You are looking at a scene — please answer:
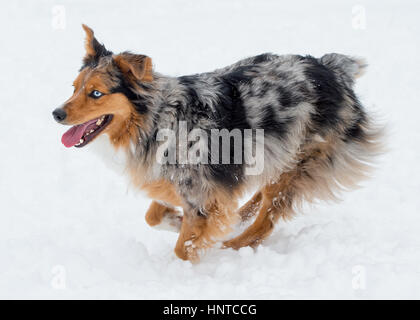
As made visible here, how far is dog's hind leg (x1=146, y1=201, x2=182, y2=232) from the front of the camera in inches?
218

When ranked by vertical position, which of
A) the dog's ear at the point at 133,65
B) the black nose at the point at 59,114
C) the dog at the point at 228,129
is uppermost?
the dog's ear at the point at 133,65

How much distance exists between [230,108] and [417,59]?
852 cm

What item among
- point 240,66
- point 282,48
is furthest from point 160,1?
point 240,66

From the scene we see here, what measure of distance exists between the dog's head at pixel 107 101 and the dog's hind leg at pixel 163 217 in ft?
3.60

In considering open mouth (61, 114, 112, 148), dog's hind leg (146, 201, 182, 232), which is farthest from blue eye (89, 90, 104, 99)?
dog's hind leg (146, 201, 182, 232)

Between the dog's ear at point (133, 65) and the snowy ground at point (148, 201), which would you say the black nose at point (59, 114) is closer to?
the dog's ear at point (133, 65)

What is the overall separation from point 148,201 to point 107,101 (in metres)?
2.69

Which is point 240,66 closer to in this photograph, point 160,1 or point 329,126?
point 329,126

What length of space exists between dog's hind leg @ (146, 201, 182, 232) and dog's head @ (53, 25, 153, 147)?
1.10 meters

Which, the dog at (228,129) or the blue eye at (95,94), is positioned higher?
the blue eye at (95,94)

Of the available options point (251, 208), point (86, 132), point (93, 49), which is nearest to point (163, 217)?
point (251, 208)

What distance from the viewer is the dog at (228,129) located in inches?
180

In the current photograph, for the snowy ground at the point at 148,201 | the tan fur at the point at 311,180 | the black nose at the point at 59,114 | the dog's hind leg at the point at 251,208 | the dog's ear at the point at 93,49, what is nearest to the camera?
the black nose at the point at 59,114

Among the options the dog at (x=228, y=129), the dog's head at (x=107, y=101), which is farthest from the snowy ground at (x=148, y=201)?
the dog's head at (x=107, y=101)
